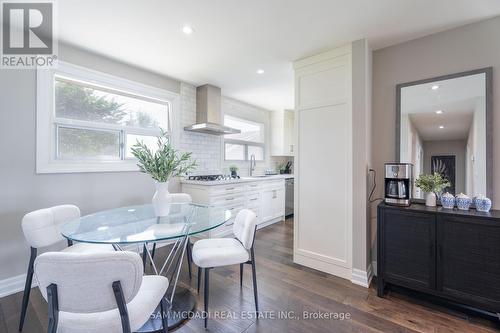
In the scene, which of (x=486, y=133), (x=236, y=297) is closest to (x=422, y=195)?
(x=486, y=133)

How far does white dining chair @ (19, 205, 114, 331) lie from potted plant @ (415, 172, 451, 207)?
2.98 metres

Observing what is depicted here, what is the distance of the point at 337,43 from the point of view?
7.96 feet

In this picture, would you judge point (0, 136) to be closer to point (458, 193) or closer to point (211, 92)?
point (211, 92)

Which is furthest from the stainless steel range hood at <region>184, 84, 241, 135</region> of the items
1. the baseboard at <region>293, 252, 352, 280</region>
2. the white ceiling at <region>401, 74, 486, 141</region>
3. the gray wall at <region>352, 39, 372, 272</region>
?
the white ceiling at <region>401, 74, 486, 141</region>

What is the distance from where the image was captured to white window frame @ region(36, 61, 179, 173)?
2.31 metres

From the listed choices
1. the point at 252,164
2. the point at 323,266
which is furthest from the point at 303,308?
the point at 252,164

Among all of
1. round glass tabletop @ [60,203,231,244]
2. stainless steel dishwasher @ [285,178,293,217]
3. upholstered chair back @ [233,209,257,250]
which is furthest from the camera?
stainless steel dishwasher @ [285,178,293,217]

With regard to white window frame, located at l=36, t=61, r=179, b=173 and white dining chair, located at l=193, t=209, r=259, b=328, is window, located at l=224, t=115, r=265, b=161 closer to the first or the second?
white window frame, located at l=36, t=61, r=179, b=173

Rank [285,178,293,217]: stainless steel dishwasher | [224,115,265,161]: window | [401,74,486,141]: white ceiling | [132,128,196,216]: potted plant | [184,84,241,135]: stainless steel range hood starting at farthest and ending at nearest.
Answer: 1. [285,178,293,217]: stainless steel dishwasher
2. [224,115,265,161]: window
3. [184,84,241,135]: stainless steel range hood
4. [401,74,486,141]: white ceiling
5. [132,128,196,216]: potted plant

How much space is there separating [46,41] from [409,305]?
4.42 m

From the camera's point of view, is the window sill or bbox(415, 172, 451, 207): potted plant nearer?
bbox(415, 172, 451, 207): potted plant

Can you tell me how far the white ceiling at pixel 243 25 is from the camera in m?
1.87

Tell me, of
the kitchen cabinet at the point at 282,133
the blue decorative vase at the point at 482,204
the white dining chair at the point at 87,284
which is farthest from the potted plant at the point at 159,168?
the kitchen cabinet at the point at 282,133

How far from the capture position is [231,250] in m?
1.87
